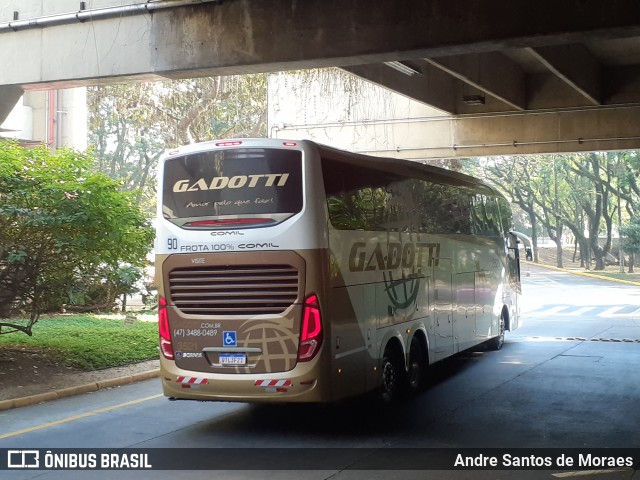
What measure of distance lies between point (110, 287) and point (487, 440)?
1086 cm

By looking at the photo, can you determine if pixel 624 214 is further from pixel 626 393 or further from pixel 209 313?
pixel 209 313

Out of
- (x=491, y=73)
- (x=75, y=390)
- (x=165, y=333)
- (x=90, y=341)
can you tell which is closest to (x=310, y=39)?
(x=165, y=333)

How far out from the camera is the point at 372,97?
74.9ft

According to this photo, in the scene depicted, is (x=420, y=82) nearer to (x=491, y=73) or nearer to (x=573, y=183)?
(x=491, y=73)

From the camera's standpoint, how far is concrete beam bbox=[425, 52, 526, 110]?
15.8 metres

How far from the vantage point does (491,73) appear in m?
17.4

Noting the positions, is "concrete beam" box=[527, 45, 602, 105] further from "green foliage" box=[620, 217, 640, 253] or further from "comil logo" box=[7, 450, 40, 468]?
"green foliage" box=[620, 217, 640, 253]

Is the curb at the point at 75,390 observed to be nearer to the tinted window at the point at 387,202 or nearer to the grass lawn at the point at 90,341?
the grass lawn at the point at 90,341

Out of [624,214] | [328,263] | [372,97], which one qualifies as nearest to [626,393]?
[328,263]

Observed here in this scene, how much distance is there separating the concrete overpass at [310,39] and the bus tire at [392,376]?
4451mm

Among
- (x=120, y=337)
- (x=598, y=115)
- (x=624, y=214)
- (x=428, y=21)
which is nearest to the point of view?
(x=428, y=21)

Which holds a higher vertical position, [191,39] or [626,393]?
[191,39]

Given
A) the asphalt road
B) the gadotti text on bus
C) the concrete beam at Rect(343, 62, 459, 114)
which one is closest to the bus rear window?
the gadotti text on bus

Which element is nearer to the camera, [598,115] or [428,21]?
[428,21]
